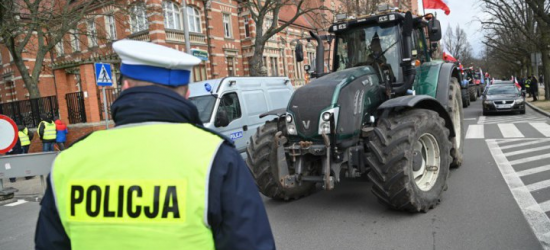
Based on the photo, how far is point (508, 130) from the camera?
12711 mm

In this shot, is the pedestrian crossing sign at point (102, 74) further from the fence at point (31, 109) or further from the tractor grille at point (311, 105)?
the tractor grille at point (311, 105)

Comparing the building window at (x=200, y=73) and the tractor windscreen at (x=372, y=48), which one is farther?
the building window at (x=200, y=73)

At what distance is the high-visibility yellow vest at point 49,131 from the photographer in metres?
12.9

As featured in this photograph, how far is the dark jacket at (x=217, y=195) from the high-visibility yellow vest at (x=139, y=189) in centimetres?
4

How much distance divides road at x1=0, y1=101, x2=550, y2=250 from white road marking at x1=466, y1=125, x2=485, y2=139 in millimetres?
4007

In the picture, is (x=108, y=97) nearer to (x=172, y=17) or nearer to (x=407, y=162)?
(x=172, y=17)

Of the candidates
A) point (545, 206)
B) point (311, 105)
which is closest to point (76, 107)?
point (311, 105)

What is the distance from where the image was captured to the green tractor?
4.76 meters

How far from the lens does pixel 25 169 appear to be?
806 cm

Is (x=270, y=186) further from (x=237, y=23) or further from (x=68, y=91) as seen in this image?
(x=237, y=23)

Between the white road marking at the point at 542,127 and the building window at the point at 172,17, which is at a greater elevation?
the building window at the point at 172,17

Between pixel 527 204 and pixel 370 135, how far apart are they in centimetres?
227

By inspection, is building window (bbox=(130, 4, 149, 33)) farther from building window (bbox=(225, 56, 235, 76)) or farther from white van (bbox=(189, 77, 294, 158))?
building window (bbox=(225, 56, 235, 76))

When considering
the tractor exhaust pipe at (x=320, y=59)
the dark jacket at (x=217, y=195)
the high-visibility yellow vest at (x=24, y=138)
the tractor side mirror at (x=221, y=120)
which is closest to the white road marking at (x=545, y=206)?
the tractor exhaust pipe at (x=320, y=59)
